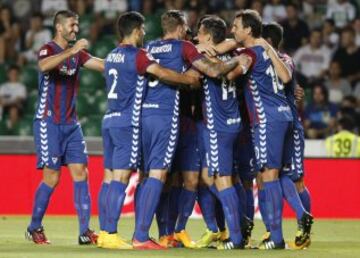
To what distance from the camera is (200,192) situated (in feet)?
38.2

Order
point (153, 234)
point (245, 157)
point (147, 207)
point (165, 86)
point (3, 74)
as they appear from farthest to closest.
A: 1. point (3, 74)
2. point (153, 234)
3. point (245, 157)
4. point (165, 86)
5. point (147, 207)

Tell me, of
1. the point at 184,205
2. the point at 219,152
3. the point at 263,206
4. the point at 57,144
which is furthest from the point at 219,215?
the point at 57,144

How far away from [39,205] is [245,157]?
200 centimetres

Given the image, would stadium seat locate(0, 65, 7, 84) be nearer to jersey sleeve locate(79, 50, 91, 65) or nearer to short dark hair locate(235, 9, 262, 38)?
jersey sleeve locate(79, 50, 91, 65)

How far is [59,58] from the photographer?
11.5 meters

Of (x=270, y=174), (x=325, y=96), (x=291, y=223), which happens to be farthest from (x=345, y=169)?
(x=270, y=174)

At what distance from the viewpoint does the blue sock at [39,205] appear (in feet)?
38.8

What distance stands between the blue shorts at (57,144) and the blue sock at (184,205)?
43.0 inches

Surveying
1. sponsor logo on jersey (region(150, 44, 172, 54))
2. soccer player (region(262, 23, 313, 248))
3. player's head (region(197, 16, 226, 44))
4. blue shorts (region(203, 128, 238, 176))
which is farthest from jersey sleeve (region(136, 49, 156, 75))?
soccer player (region(262, 23, 313, 248))

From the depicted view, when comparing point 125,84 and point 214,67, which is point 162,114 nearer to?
point 125,84

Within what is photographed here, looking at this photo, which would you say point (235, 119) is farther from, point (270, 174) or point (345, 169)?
point (345, 169)

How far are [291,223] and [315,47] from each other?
4.82 metres

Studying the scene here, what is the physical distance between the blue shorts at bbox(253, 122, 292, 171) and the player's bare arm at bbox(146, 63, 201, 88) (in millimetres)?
720

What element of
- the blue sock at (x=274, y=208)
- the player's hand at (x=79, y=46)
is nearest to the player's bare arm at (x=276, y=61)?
the blue sock at (x=274, y=208)
